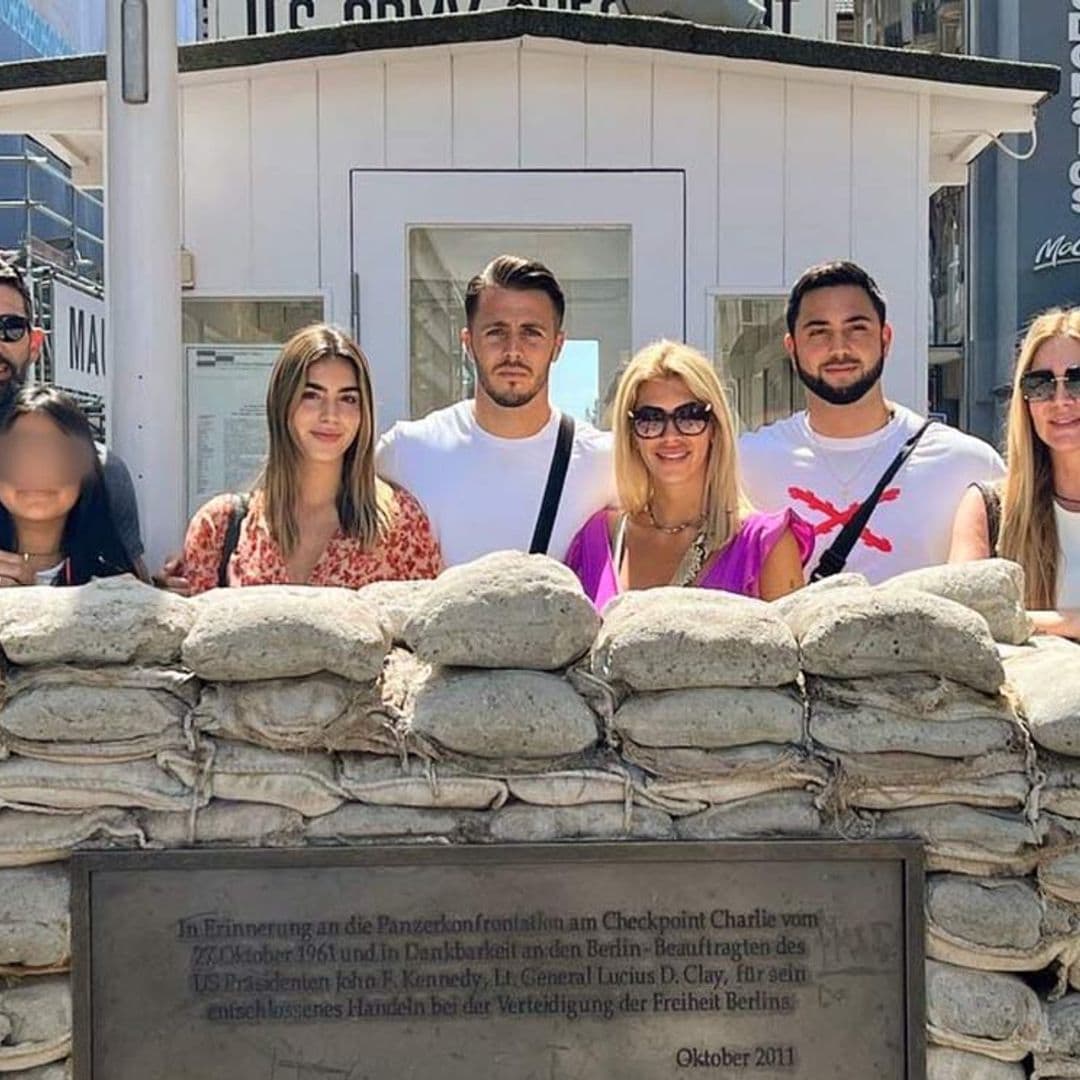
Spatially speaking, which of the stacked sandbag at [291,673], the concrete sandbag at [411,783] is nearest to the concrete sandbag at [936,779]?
the concrete sandbag at [411,783]

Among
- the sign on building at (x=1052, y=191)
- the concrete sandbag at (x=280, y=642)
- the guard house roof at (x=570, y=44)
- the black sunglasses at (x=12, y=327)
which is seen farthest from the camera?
the sign on building at (x=1052, y=191)

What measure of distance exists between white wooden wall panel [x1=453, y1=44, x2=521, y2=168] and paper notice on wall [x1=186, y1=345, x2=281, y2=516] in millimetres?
947

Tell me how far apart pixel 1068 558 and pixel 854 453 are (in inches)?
24.1

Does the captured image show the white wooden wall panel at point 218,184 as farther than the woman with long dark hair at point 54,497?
Yes

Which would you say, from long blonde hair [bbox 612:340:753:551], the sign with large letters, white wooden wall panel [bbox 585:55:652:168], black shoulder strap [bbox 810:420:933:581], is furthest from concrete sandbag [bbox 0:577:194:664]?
the sign with large letters

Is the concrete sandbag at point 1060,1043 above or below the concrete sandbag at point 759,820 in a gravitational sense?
below

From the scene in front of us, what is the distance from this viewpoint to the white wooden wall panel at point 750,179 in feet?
15.6

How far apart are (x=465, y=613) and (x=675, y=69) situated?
3223mm

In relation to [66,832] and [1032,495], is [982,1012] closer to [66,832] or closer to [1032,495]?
[1032,495]

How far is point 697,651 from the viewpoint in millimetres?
2025

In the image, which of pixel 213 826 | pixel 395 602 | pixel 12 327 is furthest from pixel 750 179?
pixel 213 826

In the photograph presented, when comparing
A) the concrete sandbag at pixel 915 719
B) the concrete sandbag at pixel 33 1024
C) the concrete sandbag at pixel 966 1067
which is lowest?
the concrete sandbag at pixel 966 1067

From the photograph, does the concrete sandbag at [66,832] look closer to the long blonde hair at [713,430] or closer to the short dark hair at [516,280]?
the long blonde hair at [713,430]

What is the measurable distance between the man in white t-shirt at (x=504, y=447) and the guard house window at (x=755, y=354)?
1.59 metres
